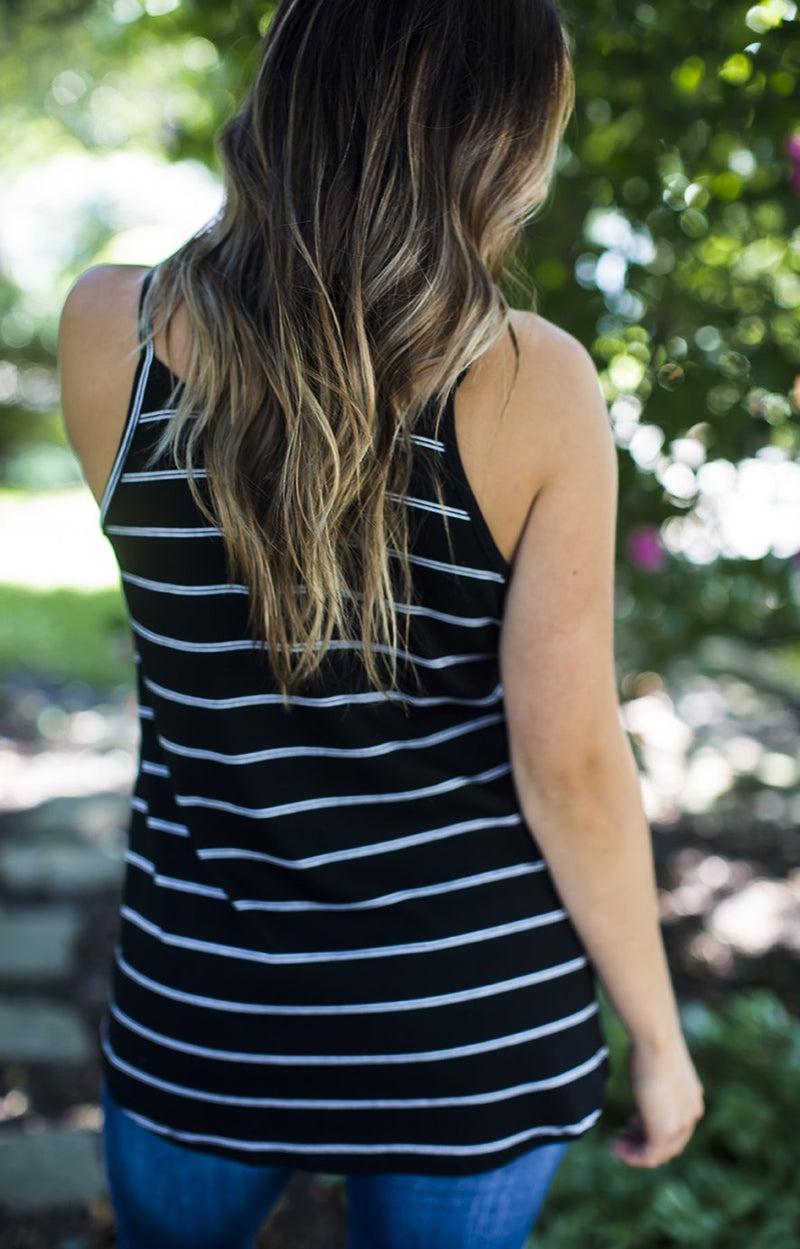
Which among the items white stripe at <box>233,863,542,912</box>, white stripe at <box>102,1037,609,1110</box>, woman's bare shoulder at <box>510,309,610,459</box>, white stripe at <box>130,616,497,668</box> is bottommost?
white stripe at <box>102,1037,609,1110</box>

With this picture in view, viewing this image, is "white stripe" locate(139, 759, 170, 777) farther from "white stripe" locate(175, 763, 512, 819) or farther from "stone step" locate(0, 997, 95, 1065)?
"stone step" locate(0, 997, 95, 1065)

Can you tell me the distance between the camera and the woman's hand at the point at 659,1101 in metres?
1.21

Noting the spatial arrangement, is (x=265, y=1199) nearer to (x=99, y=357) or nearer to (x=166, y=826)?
(x=166, y=826)

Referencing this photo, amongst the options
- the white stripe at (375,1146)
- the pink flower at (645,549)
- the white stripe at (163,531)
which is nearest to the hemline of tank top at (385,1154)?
the white stripe at (375,1146)

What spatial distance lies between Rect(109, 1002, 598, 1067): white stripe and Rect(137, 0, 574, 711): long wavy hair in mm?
382

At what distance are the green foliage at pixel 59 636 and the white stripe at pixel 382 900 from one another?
4757mm

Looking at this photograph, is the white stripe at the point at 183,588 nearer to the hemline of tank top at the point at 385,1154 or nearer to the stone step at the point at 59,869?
the hemline of tank top at the point at 385,1154

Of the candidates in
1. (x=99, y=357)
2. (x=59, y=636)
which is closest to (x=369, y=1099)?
(x=99, y=357)

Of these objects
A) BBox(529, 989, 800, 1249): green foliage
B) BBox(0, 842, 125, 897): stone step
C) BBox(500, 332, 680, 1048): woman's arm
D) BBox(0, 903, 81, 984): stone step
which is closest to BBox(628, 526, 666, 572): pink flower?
BBox(529, 989, 800, 1249): green foliage

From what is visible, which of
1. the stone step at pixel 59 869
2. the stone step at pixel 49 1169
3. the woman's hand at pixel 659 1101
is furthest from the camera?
the stone step at pixel 59 869

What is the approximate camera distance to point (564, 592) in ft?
3.36

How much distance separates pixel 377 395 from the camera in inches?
38.6

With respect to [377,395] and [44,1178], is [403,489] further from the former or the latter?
[44,1178]

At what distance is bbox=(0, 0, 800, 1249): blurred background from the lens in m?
1.83
